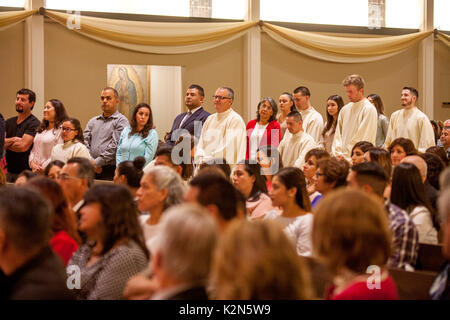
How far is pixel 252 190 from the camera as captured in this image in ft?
17.2

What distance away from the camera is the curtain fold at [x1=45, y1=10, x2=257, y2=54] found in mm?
9508

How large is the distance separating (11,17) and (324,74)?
5.15 meters

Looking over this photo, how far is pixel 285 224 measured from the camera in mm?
4176

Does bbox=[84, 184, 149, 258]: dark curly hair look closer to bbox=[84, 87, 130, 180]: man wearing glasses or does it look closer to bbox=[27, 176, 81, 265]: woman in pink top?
bbox=[27, 176, 81, 265]: woman in pink top

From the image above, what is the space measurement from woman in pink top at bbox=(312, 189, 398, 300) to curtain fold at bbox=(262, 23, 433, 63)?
28.5ft

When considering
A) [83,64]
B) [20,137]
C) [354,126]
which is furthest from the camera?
[83,64]

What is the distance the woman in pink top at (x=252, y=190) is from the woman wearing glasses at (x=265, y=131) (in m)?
2.44

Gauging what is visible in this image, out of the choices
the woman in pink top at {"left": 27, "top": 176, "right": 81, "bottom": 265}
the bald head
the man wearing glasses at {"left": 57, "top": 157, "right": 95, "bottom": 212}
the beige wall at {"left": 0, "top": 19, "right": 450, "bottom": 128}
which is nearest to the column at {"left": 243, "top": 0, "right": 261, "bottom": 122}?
the beige wall at {"left": 0, "top": 19, "right": 450, "bottom": 128}

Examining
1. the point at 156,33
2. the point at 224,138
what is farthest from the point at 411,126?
the point at 156,33

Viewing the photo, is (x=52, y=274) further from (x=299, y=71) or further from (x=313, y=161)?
(x=299, y=71)

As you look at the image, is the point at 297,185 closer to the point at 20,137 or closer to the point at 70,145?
the point at 70,145

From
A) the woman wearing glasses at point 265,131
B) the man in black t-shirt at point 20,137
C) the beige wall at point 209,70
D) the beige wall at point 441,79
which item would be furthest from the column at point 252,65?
the man in black t-shirt at point 20,137
